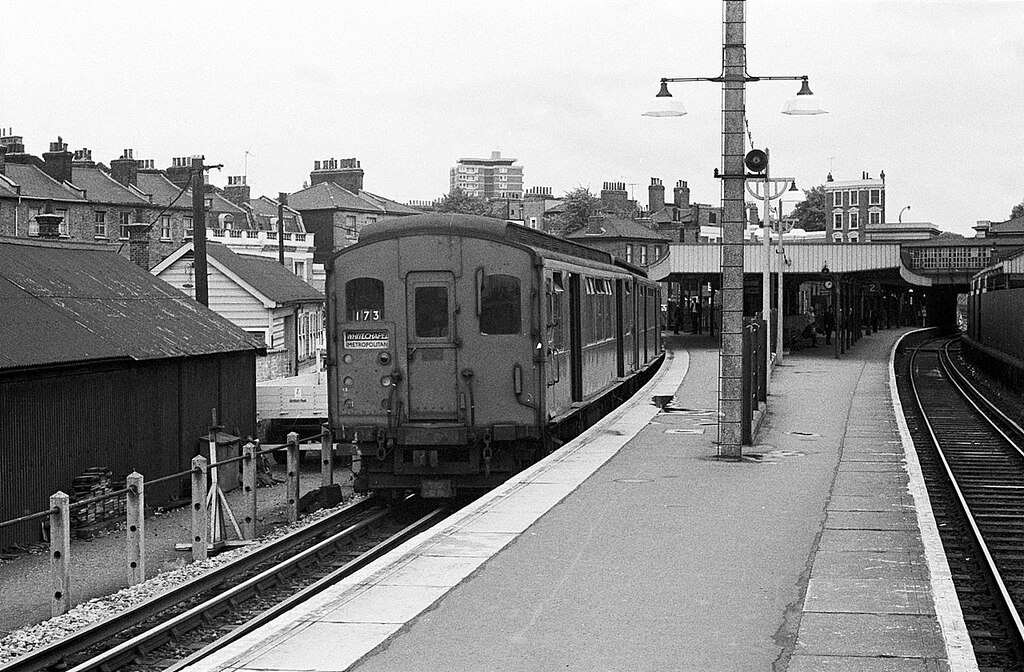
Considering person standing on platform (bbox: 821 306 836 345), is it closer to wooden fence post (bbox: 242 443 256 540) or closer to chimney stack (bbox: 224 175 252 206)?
chimney stack (bbox: 224 175 252 206)

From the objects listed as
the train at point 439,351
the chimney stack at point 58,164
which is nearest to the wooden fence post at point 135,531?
the train at point 439,351

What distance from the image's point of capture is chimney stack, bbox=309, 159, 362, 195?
238 feet

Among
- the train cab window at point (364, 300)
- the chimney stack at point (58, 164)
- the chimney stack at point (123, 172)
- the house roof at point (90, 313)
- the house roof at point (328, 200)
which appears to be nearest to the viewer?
the train cab window at point (364, 300)

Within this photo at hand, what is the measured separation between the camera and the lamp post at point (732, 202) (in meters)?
15.6

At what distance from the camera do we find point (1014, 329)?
3036 cm

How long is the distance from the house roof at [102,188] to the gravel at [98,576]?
36.1m

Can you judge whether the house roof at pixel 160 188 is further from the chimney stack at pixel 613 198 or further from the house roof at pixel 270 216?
the chimney stack at pixel 613 198

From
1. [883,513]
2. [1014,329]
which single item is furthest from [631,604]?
[1014,329]

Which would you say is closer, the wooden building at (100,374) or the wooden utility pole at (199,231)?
the wooden building at (100,374)

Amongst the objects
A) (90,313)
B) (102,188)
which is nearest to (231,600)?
(90,313)

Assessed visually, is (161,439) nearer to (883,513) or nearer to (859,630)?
(883,513)

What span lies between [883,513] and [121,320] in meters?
11.6

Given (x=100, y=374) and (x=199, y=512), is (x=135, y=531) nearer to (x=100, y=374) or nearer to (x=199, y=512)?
(x=199, y=512)

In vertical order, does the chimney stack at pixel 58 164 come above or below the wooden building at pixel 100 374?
above
